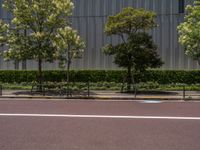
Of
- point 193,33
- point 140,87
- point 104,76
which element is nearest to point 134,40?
point 193,33

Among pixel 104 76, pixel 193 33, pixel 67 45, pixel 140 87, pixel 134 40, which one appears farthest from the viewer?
pixel 104 76

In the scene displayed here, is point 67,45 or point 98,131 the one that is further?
point 67,45

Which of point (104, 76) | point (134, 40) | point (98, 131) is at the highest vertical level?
point (134, 40)

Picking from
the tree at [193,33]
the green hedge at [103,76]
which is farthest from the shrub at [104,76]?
the tree at [193,33]

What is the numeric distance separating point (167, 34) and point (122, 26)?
42.6ft

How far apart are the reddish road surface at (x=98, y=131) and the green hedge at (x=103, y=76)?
23032 millimetres

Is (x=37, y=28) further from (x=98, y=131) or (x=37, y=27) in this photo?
(x=98, y=131)

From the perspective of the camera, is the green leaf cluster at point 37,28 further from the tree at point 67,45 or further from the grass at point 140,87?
the grass at point 140,87

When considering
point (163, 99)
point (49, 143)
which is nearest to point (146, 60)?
point (163, 99)

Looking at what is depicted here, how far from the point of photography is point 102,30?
143 feet

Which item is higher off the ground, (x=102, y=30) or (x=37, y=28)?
(x=102, y=30)

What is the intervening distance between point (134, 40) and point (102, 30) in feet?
41.9

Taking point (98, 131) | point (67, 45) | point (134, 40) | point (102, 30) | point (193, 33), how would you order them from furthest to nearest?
point (102, 30) < point (67, 45) < point (134, 40) < point (193, 33) < point (98, 131)

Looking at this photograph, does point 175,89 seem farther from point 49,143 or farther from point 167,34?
point 49,143
